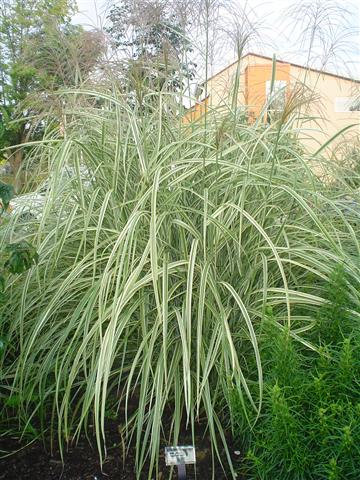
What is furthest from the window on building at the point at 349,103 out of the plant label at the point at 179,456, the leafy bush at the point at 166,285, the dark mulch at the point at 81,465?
the plant label at the point at 179,456

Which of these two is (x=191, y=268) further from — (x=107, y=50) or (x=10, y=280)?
(x=107, y=50)

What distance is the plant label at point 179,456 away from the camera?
4.44ft

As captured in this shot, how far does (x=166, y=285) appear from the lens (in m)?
1.60

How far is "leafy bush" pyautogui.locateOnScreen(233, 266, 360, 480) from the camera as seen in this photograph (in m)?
1.31

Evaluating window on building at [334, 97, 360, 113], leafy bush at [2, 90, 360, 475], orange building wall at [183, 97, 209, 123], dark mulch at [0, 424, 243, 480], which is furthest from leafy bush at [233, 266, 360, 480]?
window on building at [334, 97, 360, 113]

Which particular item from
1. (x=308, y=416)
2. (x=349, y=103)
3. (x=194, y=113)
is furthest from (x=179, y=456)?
(x=349, y=103)

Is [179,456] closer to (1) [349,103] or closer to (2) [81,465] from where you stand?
(2) [81,465]

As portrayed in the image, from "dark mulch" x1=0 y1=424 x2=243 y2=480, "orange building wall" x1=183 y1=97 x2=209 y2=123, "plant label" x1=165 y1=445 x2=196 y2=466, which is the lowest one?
"dark mulch" x1=0 y1=424 x2=243 y2=480

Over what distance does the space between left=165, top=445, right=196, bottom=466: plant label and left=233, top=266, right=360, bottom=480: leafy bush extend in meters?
0.17

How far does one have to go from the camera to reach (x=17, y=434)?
1894 mm

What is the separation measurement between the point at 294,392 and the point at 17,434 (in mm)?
1105

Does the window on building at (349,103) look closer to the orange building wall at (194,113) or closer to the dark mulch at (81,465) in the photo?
the orange building wall at (194,113)

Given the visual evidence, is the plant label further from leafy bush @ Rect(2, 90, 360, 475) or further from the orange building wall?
the orange building wall

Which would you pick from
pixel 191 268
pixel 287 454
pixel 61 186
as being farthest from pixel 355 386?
pixel 61 186
